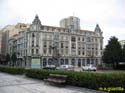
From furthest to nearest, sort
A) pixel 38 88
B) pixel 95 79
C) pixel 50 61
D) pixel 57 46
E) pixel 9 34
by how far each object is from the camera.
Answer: pixel 9 34 < pixel 57 46 < pixel 50 61 < pixel 38 88 < pixel 95 79

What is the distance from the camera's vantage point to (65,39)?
8012cm

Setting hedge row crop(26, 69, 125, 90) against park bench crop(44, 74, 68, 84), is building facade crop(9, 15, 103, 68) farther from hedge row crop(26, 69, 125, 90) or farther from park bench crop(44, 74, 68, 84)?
hedge row crop(26, 69, 125, 90)

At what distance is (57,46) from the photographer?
77.2 m

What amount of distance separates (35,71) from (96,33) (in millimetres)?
71192

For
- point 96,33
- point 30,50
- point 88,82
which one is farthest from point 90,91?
point 96,33

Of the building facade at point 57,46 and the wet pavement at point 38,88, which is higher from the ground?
the building facade at point 57,46

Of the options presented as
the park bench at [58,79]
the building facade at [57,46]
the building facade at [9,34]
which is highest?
the building facade at [9,34]

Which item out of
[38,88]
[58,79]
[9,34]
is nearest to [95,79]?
[58,79]

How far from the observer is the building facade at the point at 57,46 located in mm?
74188

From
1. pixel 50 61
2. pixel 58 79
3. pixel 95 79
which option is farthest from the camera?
pixel 50 61

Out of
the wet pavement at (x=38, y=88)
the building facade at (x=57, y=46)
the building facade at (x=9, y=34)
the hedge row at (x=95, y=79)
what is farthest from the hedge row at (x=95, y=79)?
the building facade at (x=9, y=34)

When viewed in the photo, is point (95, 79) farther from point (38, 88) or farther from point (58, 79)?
point (38, 88)

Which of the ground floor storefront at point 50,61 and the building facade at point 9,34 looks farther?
the building facade at point 9,34

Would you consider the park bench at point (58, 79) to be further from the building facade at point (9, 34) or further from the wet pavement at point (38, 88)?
the building facade at point (9, 34)
